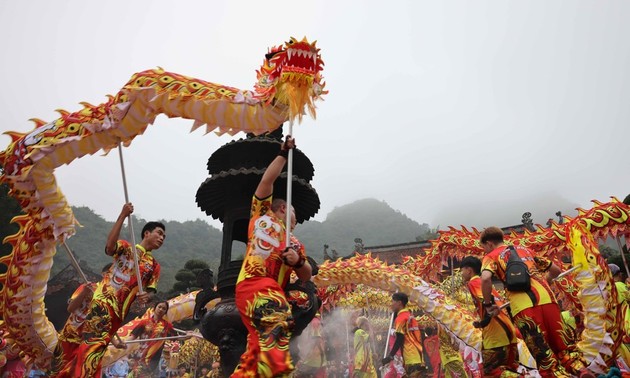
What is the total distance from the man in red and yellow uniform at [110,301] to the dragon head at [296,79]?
177cm

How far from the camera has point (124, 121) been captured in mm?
3959

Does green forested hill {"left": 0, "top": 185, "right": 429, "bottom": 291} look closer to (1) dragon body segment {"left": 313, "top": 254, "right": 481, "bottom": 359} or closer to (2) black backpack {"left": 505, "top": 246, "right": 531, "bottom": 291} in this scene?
(2) black backpack {"left": 505, "top": 246, "right": 531, "bottom": 291}

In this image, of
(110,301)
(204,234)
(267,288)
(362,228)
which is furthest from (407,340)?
(362,228)

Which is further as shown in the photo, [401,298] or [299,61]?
[401,298]

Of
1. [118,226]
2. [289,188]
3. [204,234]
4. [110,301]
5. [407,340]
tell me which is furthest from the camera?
[204,234]

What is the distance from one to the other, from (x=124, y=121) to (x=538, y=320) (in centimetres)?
448

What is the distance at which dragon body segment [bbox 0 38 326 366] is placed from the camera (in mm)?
3760

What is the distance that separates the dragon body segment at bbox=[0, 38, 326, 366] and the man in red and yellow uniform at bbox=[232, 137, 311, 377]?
2.07ft

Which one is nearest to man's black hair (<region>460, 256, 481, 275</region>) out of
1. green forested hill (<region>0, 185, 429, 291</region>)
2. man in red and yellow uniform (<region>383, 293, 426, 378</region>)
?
man in red and yellow uniform (<region>383, 293, 426, 378</region>)

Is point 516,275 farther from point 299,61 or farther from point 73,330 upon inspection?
point 73,330

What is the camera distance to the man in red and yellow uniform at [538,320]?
457cm

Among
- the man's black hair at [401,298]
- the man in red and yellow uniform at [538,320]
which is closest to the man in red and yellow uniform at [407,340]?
the man's black hair at [401,298]

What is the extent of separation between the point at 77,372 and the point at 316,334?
7342 mm

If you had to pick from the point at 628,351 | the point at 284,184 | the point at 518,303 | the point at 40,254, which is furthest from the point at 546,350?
the point at 40,254
